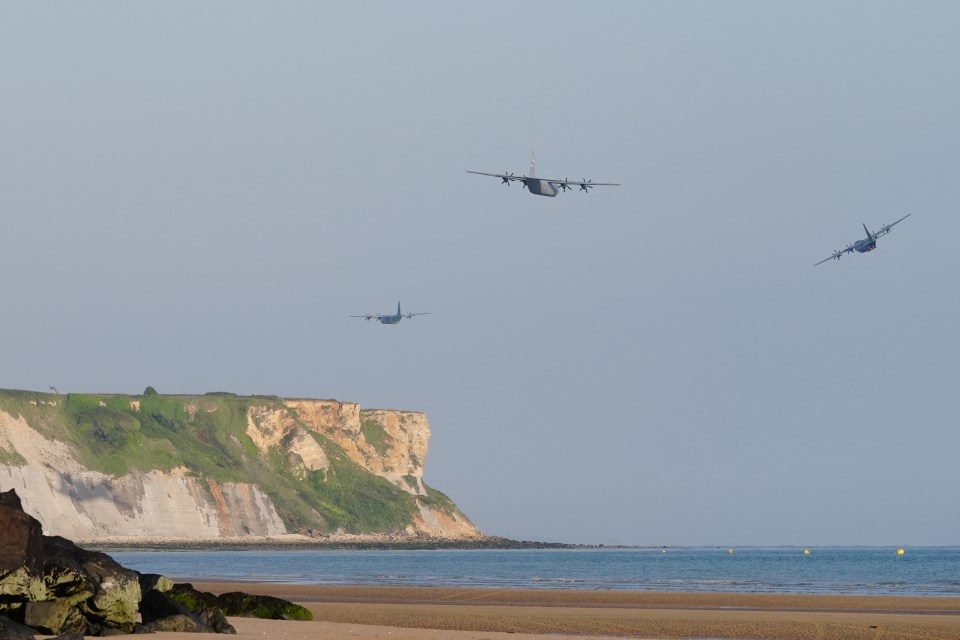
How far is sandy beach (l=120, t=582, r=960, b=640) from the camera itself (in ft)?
78.8

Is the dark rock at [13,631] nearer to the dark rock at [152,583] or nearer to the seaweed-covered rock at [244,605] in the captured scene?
the dark rock at [152,583]

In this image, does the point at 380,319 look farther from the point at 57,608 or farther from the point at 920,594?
the point at 57,608

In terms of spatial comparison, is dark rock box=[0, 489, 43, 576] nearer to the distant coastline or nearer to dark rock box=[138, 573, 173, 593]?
dark rock box=[138, 573, 173, 593]

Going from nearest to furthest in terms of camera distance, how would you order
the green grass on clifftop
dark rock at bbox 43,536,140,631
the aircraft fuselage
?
dark rock at bbox 43,536,140,631
the aircraft fuselage
the green grass on clifftop

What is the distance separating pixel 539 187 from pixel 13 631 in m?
45.2

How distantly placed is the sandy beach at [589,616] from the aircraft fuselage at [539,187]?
68.1 ft

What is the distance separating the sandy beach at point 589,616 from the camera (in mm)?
24016

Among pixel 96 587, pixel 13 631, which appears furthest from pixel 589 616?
pixel 13 631

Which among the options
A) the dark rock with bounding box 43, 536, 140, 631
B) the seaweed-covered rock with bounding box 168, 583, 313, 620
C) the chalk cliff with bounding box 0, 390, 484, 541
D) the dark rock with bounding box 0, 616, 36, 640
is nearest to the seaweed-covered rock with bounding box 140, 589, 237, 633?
the dark rock with bounding box 43, 536, 140, 631

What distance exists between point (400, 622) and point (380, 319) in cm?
9118

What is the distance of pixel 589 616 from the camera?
3170 centimetres

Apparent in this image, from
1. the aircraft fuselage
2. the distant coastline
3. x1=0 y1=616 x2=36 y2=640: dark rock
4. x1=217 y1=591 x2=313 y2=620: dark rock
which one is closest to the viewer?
x1=0 y1=616 x2=36 y2=640: dark rock

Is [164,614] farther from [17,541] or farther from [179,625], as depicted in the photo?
[17,541]

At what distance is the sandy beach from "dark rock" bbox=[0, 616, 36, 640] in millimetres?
2372
